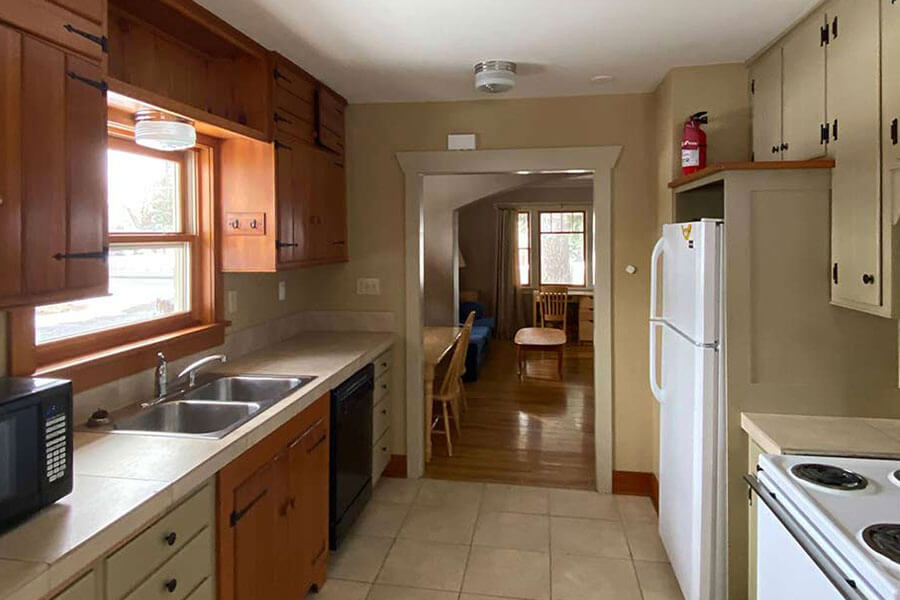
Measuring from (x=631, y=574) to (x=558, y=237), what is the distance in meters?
7.35

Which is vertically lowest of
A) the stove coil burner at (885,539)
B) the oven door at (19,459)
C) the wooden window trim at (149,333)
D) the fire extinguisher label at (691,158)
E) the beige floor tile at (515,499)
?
the beige floor tile at (515,499)

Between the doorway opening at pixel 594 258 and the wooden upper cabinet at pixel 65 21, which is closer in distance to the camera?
the wooden upper cabinet at pixel 65 21

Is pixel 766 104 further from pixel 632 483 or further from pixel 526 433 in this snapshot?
pixel 526 433

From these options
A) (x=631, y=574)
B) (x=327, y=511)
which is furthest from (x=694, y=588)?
(x=327, y=511)

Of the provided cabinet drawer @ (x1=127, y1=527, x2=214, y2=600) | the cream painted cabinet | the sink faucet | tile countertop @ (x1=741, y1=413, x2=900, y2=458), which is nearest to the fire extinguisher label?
the cream painted cabinet

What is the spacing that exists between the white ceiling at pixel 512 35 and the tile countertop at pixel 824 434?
1.58 m

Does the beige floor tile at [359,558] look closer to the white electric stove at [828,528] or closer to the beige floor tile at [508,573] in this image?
the beige floor tile at [508,573]

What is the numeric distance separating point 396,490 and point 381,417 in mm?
482

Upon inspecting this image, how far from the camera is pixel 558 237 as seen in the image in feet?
32.1

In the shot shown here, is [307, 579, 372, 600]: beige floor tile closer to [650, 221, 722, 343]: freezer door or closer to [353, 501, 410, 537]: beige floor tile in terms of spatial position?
[353, 501, 410, 537]: beige floor tile

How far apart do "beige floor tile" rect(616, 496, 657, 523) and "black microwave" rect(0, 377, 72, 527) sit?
A: 9.30 ft

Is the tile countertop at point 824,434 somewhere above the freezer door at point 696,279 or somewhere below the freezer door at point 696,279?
below

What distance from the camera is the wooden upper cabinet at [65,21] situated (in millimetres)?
1434

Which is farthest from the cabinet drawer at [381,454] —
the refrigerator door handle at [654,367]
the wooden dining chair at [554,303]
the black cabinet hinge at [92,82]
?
the wooden dining chair at [554,303]
